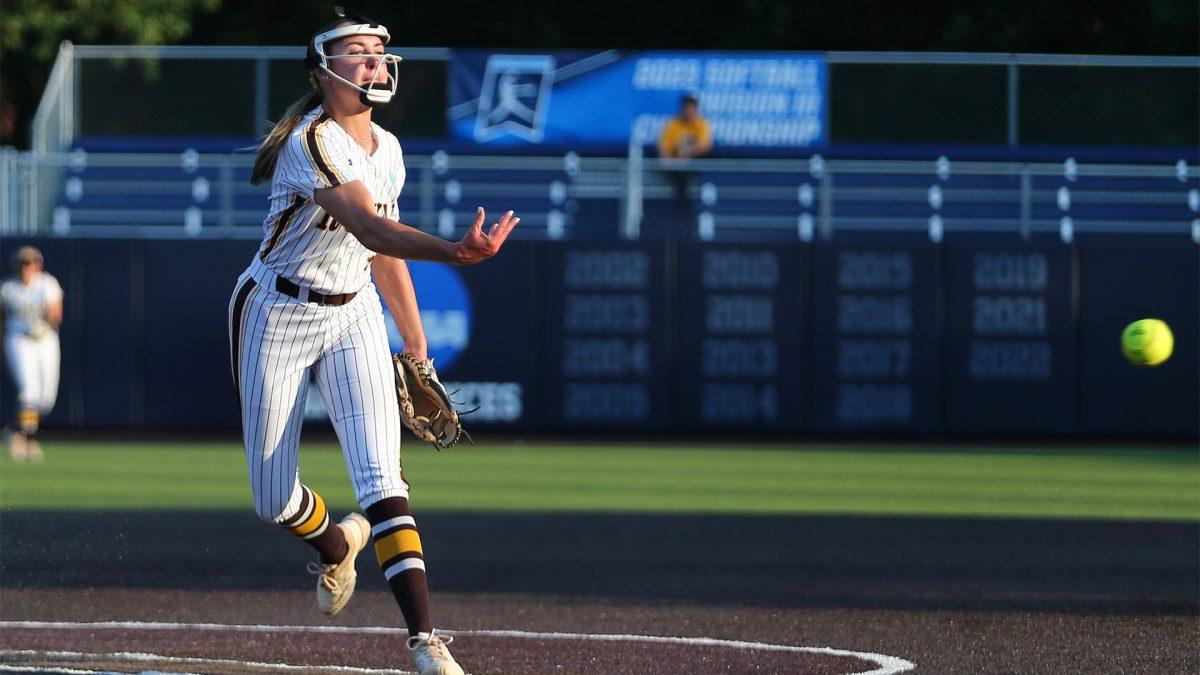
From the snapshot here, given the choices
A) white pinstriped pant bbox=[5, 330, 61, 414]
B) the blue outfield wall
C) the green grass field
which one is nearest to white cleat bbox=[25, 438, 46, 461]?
the green grass field

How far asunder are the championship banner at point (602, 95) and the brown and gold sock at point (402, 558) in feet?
55.5

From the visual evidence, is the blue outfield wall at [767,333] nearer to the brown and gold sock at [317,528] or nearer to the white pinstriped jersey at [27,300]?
the white pinstriped jersey at [27,300]

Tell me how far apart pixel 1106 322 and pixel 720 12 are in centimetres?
1478

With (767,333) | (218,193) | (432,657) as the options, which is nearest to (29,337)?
(218,193)

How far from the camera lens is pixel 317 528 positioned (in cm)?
678

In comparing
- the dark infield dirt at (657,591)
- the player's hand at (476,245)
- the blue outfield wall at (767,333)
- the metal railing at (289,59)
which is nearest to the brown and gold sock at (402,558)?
the dark infield dirt at (657,591)

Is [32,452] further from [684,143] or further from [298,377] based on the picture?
[298,377]

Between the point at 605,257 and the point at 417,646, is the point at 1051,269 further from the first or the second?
the point at 417,646

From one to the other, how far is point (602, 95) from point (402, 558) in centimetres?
1714

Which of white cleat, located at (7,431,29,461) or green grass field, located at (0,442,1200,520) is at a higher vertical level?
white cleat, located at (7,431,29,461)

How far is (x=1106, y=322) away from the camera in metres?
19.5

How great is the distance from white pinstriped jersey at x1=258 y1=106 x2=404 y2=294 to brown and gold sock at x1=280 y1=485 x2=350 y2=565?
85 cm

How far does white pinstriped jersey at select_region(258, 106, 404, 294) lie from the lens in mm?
6094

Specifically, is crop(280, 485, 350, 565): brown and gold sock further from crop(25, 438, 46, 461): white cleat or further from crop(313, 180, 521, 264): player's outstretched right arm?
crop(25, 438, 46, 461): white cleat
